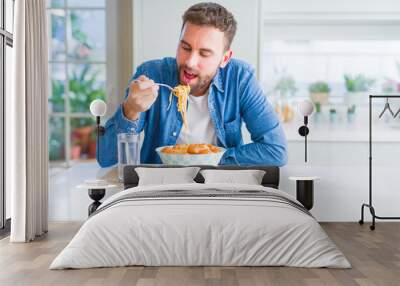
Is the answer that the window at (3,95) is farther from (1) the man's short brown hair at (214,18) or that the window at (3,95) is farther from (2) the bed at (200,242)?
(2) the bed at (200,242)

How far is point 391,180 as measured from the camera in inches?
288

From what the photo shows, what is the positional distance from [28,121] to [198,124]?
5.64 ft

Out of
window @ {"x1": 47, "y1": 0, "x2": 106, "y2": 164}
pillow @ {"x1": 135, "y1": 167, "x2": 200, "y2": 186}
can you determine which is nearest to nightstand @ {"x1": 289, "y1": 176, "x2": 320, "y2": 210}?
pillow @ {"x1": 135, "y1": 167, "x2": 200, "y2": 186}

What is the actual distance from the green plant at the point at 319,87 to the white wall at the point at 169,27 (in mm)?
865

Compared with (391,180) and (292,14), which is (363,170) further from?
(292,14)

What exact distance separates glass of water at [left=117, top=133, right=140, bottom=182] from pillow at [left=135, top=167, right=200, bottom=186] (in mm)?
218

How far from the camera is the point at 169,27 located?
22.3ft

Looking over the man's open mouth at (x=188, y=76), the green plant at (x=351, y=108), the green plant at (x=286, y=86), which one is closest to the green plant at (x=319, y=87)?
the green plant at (x=286, y=86)

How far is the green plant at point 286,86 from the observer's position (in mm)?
7324

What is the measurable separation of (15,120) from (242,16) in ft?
8.23

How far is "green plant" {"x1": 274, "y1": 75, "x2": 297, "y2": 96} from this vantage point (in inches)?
288

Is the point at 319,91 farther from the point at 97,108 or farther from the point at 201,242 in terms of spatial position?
the point at 201,242

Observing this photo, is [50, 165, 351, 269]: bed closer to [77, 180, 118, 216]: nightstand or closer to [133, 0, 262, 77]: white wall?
[77, 180, 118, 216]: nightstand

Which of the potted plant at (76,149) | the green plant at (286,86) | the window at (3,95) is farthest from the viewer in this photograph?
the potted plant at (76,149)
